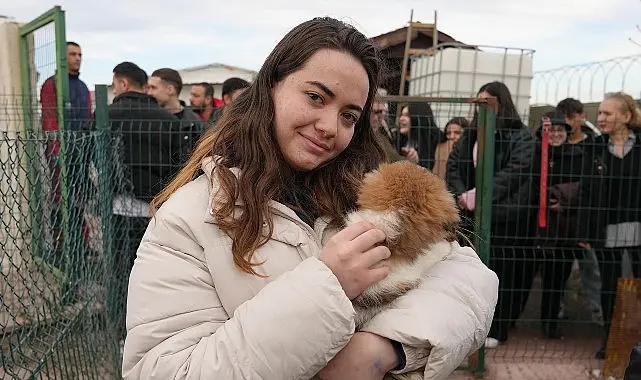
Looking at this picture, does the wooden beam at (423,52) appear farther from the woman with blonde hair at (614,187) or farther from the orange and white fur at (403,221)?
the orange and white fur at (403,221)

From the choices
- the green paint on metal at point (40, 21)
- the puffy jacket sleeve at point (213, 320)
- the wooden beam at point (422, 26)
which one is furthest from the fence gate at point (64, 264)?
the wooden beam at point (422, 26)

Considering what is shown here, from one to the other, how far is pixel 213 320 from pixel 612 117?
446 centimetres

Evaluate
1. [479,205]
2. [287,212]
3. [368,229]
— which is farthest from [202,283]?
[479,205]

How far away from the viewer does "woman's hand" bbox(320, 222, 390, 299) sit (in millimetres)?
1315

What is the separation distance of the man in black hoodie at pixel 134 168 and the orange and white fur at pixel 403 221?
3.16m

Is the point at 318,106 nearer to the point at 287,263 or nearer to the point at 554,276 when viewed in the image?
the point at 287,263

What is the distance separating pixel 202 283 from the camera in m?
1.36

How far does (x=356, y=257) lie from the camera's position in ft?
4.34

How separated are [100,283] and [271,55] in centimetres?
289

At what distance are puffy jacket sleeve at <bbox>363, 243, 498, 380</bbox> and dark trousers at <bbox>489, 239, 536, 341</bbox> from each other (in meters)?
3.51

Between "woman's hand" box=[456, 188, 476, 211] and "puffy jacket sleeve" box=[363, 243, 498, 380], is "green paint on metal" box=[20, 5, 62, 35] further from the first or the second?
"puffy jacket sleeve" box=[363, 243, 498, 380]

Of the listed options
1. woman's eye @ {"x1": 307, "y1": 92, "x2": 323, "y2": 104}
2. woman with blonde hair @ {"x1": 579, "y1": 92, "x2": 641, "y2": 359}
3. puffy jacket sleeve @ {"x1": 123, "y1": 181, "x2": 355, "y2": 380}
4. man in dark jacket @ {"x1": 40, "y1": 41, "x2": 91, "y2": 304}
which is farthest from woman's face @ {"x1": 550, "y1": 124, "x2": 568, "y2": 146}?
puffy jacket sleeve @ {"x1": 123, "y1": 181, "x2": 355, "y2": 380}

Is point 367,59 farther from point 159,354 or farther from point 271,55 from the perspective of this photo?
point 159,354

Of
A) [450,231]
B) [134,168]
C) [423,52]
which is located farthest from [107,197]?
[423,52]
